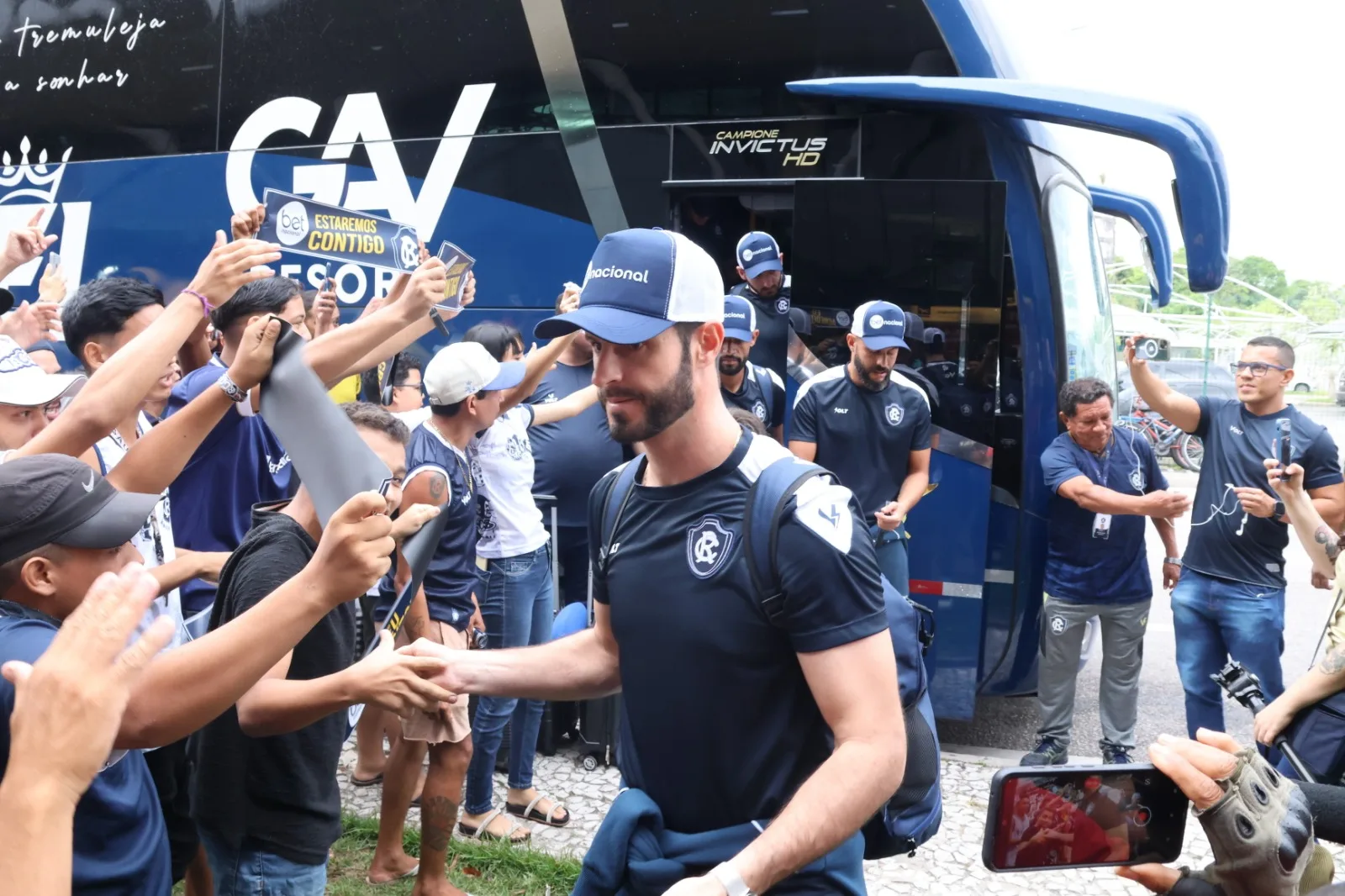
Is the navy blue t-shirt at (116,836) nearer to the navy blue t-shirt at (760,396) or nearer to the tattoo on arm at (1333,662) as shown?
the tattoo on arm at (1333,662)

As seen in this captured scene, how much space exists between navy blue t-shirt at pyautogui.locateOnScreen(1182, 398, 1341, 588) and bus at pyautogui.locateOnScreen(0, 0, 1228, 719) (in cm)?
72

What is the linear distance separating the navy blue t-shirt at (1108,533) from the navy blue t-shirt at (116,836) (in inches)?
172

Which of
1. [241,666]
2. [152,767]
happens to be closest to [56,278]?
[152,767]

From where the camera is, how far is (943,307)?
557 centimetres

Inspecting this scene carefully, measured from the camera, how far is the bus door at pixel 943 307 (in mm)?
5480

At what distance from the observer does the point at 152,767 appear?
10.2 feet

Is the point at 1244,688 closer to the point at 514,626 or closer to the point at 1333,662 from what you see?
the point at 1333,662

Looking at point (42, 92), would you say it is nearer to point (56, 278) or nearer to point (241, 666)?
point (56, 278)

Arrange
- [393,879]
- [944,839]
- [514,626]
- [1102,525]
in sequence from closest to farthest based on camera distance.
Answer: [393,879]
[944,839]
[514,626]
[1102,525]

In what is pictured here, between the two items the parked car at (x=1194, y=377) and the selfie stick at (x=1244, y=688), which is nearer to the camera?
the selfie stick at (x=1244, y=688)

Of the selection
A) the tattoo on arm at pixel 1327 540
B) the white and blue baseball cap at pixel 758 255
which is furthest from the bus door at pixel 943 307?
the tattoo on arm at pixel 1327 540

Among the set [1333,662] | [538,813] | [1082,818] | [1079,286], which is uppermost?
[1082,818]

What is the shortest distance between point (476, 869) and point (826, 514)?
10.3 ft

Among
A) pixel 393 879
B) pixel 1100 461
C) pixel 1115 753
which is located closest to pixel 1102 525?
pixel 1100 461
